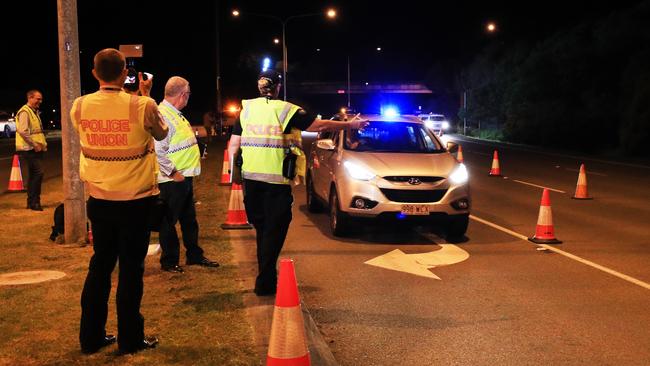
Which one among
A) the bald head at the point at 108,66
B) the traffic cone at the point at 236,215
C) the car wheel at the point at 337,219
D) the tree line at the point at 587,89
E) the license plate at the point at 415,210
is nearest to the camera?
the bald head at the point at 108,66

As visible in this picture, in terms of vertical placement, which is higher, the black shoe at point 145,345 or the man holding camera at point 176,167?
the man holding camera at point 176,167

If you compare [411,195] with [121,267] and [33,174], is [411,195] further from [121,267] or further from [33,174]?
[33,174]

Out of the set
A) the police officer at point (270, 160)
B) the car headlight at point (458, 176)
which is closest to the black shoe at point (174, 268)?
the police officer at point (270, 160)

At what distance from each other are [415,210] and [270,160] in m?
3.54

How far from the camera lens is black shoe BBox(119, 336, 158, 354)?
4.93 metres

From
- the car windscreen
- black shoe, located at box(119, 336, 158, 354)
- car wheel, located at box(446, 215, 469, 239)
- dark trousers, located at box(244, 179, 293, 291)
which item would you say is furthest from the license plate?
black shoe, located at box(119, 336, 158, 354)

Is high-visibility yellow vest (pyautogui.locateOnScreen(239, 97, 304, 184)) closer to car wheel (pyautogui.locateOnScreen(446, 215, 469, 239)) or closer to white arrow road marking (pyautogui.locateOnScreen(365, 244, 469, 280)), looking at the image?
white arrow road marking (pyautogui.locateOnScreen(365, 244, 469, 280))

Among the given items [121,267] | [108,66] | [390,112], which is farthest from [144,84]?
[390,112]

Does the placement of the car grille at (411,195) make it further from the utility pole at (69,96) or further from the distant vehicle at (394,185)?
the utility pole at (69,96)

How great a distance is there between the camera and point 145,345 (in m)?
5.04

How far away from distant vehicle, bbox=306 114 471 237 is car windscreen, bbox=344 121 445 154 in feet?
0.05

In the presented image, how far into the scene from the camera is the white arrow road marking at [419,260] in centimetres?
825

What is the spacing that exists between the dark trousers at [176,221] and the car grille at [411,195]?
2773mm

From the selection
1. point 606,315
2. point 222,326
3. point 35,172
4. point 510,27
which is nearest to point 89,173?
point 222,326
